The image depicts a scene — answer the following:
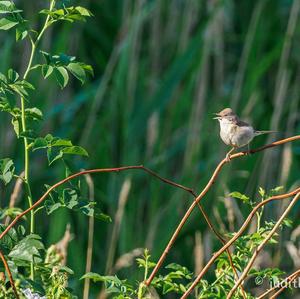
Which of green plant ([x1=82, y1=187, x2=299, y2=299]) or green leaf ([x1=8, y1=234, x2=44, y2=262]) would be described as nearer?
green leaf ([x1=8, y1=234, x2=44, y2=262])

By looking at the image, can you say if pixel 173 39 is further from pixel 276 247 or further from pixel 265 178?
pixel 276 247

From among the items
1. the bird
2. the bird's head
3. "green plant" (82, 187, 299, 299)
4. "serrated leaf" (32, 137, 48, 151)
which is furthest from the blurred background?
"serrated leaf" (32, 137, 48, 151)

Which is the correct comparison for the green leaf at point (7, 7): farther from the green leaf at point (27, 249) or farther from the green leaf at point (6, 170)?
the green leaf at point (27, 249)

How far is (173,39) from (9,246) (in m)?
2.65

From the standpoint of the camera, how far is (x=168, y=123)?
3854 mm

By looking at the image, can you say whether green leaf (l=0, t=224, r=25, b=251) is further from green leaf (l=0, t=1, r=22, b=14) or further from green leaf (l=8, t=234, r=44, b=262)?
Answer: green leaf (l=0, t=1, r=22, b=14)

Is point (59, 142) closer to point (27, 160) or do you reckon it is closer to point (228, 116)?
point (27, 160)

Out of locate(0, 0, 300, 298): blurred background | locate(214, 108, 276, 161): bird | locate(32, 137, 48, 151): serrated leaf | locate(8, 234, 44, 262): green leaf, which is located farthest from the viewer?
locate(0, 0, 300, 298): blurred background

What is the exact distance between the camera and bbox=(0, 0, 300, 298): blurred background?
141 inches

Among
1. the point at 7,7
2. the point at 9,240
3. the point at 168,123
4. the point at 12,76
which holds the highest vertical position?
the point at 7,7

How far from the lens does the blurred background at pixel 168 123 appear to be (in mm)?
3588

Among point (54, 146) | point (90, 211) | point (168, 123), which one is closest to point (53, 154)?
point (54, 146)

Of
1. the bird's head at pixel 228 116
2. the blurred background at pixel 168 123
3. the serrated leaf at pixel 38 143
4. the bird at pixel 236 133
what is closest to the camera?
the serrated leaf at pixel 38 143

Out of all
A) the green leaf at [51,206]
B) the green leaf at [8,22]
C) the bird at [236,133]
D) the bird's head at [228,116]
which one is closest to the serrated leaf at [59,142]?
the green leaf at [51,206]
